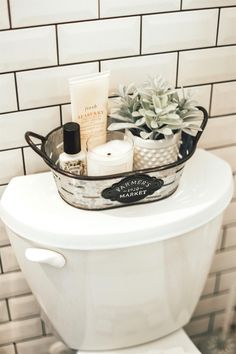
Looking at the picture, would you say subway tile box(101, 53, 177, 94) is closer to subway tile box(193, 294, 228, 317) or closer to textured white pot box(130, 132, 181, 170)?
textured white pot box(130, 132, 181, 170)

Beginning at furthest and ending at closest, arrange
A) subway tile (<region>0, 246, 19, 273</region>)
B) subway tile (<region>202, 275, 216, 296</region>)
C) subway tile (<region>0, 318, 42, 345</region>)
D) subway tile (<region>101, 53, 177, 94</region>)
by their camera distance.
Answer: subway tile (<region>202, 275, 216, 296</region>), subway tile (<region>0, 318, 42, 345</region>), subway tile (<region>0, 246, 19, 273</region>), subway tile (<region>101, 53, 177, 94</region>)

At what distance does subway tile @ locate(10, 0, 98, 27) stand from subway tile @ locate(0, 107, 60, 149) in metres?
0.15

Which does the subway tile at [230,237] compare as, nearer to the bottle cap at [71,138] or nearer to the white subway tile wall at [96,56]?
the white subway tile wall at [96,56]

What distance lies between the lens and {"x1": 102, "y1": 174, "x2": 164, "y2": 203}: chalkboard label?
840mm

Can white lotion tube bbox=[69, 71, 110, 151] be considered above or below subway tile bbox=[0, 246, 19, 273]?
above

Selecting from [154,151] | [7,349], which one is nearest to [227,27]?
[154,151]

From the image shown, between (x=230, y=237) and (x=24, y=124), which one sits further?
(x=230, y=237)

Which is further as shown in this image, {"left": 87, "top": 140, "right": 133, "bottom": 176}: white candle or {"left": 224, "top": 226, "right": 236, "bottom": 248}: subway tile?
{"left": 224, "top": 226, "right": 236, "bottom": 248}: subway tile

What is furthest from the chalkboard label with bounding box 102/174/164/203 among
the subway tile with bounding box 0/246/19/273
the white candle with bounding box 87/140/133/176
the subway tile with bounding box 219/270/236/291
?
the subway tile with bounding box 219/270/236/291

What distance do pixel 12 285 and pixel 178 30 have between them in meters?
0.59

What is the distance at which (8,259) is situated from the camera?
3.47 ft

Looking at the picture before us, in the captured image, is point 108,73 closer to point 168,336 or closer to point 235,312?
point 168,336

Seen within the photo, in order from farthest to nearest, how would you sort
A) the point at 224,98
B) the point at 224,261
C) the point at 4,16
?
the point at 224,261
the point at 224,98
the point at 4,16

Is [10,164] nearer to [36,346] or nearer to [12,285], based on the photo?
[12,285]
